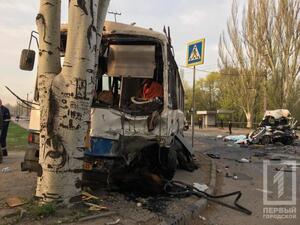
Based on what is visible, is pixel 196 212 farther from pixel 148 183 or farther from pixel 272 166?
pixel 272 166

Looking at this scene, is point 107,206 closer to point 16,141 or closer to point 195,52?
point 195,52

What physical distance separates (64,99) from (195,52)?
281 inches

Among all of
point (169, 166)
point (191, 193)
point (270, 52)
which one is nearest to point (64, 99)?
point (169, 166)

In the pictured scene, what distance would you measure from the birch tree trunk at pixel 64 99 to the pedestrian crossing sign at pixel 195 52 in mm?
6530

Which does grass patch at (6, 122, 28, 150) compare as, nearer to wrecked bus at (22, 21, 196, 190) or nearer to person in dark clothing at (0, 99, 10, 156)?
person in dark clothing at (0, 99, 10, 156)

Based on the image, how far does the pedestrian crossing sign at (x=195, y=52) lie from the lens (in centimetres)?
1087

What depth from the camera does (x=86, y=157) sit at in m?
5.61

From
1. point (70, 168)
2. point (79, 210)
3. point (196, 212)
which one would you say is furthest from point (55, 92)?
point (196, 212)

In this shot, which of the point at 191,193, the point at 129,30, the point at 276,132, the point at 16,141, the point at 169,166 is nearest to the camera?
the point at 129,30

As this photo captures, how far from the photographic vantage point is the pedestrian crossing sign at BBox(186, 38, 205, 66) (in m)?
10.9

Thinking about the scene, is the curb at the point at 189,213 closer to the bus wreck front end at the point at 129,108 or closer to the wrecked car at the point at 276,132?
the bus wreck front end at the point at 129,108

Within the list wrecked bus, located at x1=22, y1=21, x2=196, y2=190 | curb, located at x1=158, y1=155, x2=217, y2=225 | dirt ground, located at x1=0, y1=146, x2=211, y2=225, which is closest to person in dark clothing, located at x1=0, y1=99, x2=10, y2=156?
dirt ground, located at x1=0, y1=146, x2=211, y2=225

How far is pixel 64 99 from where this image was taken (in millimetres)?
4691

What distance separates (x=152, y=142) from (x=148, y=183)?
759 mm
